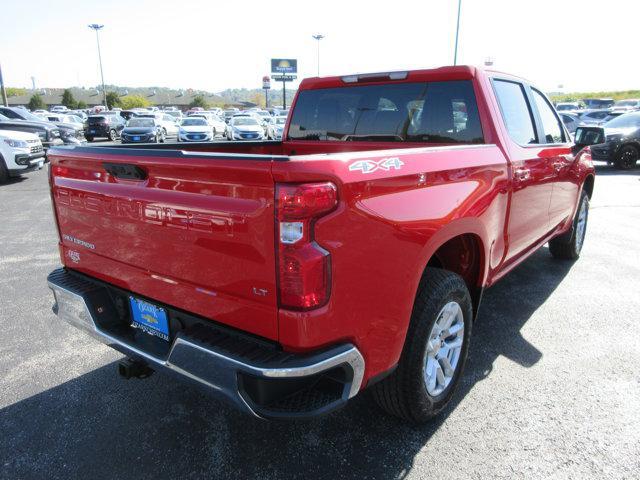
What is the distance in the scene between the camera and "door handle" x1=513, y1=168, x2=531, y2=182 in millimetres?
3185

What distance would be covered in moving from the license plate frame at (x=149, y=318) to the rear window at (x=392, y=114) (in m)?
2.08

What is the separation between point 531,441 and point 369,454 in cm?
90

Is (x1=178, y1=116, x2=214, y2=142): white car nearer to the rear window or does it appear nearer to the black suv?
the black suv

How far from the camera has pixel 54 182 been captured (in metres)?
2.74

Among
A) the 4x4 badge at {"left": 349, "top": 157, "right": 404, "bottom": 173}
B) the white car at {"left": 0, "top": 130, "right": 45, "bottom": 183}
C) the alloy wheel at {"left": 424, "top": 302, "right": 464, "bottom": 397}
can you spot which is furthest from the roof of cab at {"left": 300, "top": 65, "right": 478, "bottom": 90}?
the white car at {"left": 0, "top": 130, "right": 45, "bottom": 183}

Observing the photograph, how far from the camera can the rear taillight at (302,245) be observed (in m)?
1.71

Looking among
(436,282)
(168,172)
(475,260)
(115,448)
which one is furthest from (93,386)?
(475,260)

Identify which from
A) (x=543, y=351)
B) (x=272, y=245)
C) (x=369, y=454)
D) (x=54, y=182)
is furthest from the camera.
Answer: (x=543, y=351)

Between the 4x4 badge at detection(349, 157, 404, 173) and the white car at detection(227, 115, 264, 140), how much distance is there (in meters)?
22.9

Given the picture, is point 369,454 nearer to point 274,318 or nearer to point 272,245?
point 274,318

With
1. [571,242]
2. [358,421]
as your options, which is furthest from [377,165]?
[571,242]

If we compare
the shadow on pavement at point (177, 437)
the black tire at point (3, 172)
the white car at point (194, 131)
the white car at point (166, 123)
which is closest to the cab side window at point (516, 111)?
the shadow on pavement at point (177, 437)

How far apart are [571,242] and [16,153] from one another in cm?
1218

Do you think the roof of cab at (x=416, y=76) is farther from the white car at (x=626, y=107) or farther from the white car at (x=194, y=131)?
the white car at (x=626, y=107)
